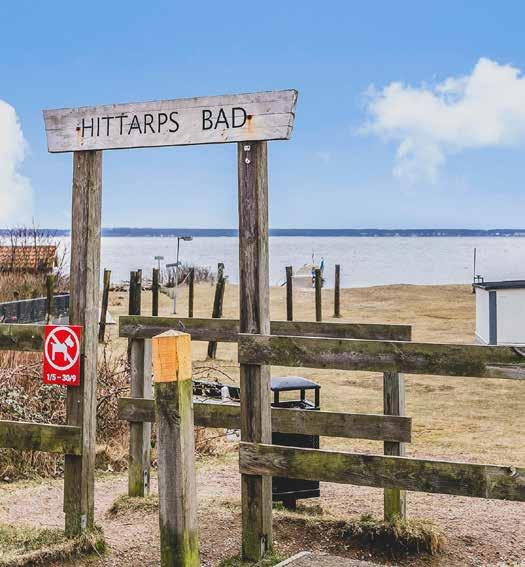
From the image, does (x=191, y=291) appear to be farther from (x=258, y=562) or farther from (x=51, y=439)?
(x=258, y=562)

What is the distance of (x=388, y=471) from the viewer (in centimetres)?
446

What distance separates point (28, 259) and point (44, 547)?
68.8ft

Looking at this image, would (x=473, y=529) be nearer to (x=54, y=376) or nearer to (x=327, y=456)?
(x=327, y=456)

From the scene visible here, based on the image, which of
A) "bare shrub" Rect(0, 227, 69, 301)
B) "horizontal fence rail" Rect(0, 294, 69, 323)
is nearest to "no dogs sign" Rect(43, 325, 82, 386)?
"horizontal fence rail" Rect(0, 294, 69, 323)

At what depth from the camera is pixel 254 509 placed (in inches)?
193

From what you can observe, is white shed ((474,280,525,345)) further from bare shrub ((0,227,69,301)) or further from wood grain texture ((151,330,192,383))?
wood grain texture ((151,330,192,383))

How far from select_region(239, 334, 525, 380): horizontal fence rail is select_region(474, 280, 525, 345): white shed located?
15.2 meters

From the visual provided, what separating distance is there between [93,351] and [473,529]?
3.09 meters

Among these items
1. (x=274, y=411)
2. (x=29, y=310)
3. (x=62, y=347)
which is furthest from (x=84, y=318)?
(x=29, y=310)

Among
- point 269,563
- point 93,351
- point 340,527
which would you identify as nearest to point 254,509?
point 269,563

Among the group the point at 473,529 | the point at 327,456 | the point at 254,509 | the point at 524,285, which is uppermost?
the point at 524,285

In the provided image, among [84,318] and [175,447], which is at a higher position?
[84,318]

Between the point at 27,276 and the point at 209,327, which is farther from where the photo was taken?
the point at 27,276

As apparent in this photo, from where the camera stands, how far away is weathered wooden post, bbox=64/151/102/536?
5359 mm
